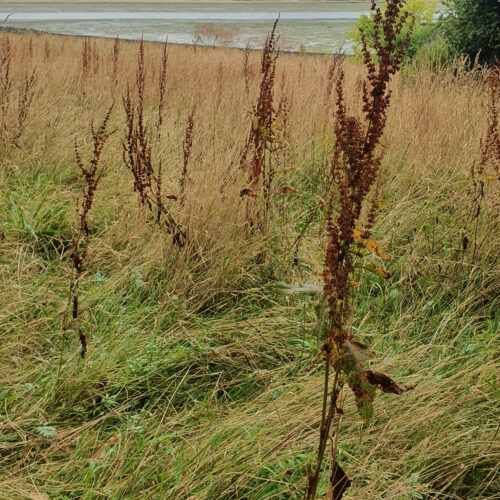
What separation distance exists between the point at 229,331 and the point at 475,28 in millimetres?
7968

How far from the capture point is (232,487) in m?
1.67

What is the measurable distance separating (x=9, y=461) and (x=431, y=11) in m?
13.1

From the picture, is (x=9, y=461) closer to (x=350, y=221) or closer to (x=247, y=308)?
(x=247, y=308)

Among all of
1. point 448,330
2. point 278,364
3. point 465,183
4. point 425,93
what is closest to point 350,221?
point 278,364

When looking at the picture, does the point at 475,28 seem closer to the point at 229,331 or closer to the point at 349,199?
the point at 229,331

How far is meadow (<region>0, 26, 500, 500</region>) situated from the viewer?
5.81ft

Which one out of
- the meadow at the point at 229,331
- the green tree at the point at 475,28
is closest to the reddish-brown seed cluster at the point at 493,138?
the meadow at the point at 229,331

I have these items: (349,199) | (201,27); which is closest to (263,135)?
(349,199)

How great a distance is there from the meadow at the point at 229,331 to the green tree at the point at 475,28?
4967 millimetres

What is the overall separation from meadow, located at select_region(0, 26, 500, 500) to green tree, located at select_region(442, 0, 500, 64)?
16.3ft

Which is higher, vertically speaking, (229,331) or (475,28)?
(475,28)

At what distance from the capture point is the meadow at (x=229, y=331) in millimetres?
1771

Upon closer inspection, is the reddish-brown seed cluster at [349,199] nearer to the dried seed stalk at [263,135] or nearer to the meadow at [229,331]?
the meadow at [229,331]

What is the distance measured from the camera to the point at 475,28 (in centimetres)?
861
